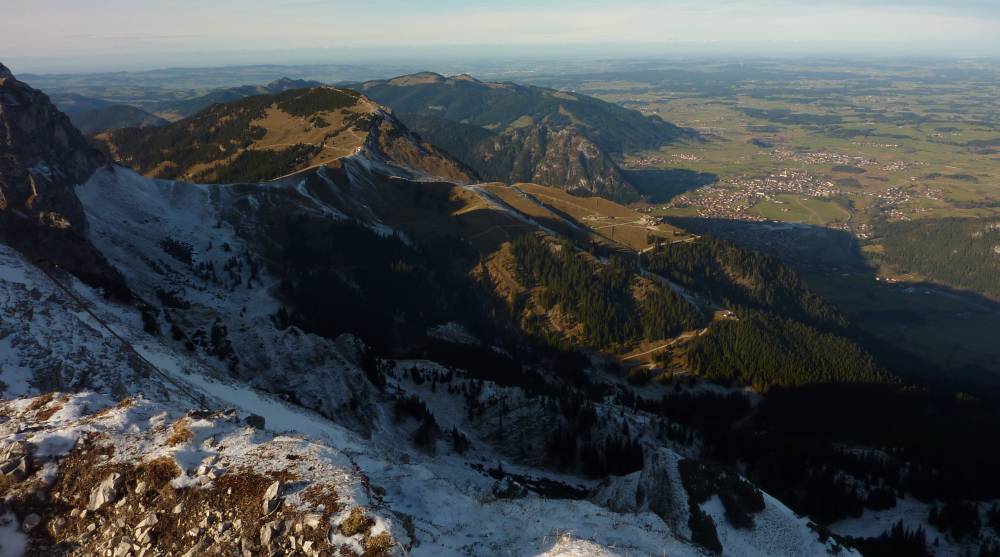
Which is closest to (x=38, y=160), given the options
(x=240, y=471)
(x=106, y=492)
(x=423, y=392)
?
(x=423, y=392)

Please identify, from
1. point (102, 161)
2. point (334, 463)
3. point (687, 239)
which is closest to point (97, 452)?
point (334, 463)

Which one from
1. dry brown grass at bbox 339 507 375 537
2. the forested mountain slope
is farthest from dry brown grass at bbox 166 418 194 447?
dry brown grass at bbox 339 507 375 537

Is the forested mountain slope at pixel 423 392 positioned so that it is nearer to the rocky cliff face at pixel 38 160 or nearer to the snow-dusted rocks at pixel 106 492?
the snow-dusted rocks at pixel 106 492

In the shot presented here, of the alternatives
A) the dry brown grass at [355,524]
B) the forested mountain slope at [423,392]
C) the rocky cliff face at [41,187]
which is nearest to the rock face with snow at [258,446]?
the dry brown grass at [355,524]

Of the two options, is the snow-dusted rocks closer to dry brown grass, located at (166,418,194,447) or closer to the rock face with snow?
the rock face with snow

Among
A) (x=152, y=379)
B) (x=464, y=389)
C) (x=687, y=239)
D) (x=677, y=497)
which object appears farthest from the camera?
(x=687, y=239)

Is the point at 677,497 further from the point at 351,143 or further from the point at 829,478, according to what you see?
the point at 351,143
